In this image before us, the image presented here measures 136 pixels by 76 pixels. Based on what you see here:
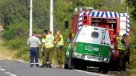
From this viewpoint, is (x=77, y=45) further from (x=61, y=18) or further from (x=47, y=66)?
(x=61, y=18)

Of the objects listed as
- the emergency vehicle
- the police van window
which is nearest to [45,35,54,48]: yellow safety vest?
the emergency vehicle

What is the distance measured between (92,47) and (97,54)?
1.29 ft

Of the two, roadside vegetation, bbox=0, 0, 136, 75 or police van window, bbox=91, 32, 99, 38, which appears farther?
roadside vegetation, bbox=0, 0, 136, 75

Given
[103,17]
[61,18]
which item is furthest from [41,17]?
[103,17]

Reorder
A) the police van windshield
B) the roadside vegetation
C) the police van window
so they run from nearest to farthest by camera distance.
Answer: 1. the police van windshield
2. the police van window
3. the roadside vegetation

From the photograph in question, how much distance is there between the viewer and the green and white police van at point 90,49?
2684 centimetres

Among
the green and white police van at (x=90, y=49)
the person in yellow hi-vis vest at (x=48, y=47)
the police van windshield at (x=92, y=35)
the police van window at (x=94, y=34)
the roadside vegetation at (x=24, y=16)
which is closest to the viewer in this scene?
the green and white police van at (x=90, y=49)

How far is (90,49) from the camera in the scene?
26938mm

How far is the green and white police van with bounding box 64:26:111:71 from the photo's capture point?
26844mm

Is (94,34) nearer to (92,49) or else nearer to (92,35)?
(92,35)

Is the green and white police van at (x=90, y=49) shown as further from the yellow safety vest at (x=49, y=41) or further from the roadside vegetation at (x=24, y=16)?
the roadside vegetation at (x=24, y=16)

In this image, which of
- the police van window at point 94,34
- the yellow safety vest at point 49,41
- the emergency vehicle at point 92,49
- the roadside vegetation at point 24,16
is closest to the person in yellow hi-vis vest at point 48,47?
the yellow safety vest at point 49,41

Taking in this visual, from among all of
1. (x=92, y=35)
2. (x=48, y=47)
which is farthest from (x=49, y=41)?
(x=92, y=35)

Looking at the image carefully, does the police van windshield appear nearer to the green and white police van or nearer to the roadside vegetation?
the green and white police van
